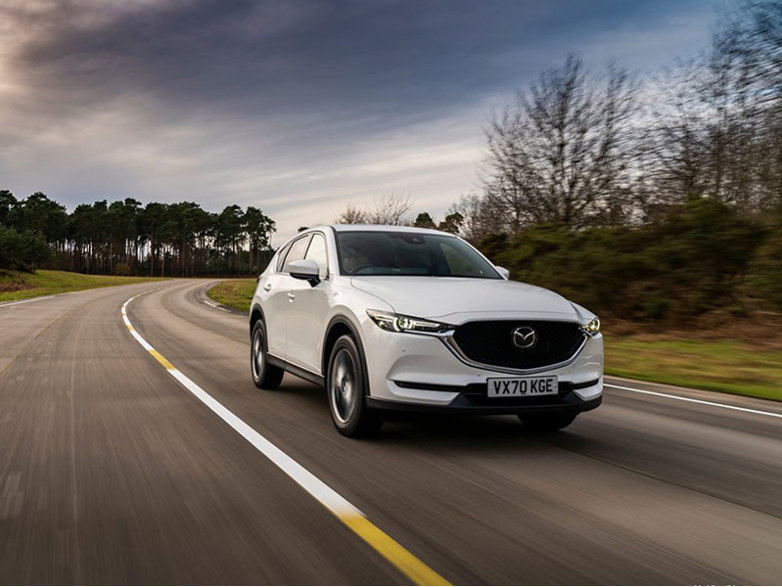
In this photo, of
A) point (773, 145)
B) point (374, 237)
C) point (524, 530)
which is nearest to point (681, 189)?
point (773, 145)

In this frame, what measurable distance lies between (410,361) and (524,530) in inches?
68.0

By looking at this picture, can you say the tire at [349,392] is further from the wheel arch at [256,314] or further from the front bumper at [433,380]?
the wheel arch at [256,314]

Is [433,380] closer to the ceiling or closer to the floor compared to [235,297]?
closer to the ceiling

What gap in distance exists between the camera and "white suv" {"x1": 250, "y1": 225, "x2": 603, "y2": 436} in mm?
5148

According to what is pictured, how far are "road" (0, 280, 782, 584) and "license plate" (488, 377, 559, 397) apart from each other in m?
0.47

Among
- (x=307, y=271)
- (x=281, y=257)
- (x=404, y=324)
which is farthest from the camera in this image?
(x=281, y=257)

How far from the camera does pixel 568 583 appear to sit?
3.02 metres

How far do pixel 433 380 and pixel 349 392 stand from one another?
0.95 m

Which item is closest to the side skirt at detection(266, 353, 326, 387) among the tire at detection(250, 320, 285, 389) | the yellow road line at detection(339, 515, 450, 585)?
the tire at detection(250, 320, 285, 389)

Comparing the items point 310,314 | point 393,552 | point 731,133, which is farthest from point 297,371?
point 731,133

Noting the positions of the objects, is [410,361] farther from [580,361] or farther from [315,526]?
[315,526]

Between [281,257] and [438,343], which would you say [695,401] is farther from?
[281,257]

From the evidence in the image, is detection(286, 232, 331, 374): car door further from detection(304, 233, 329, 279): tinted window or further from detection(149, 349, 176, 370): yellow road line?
detection(149, 349, 176, 370): yellow road line

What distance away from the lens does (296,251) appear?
819cm
